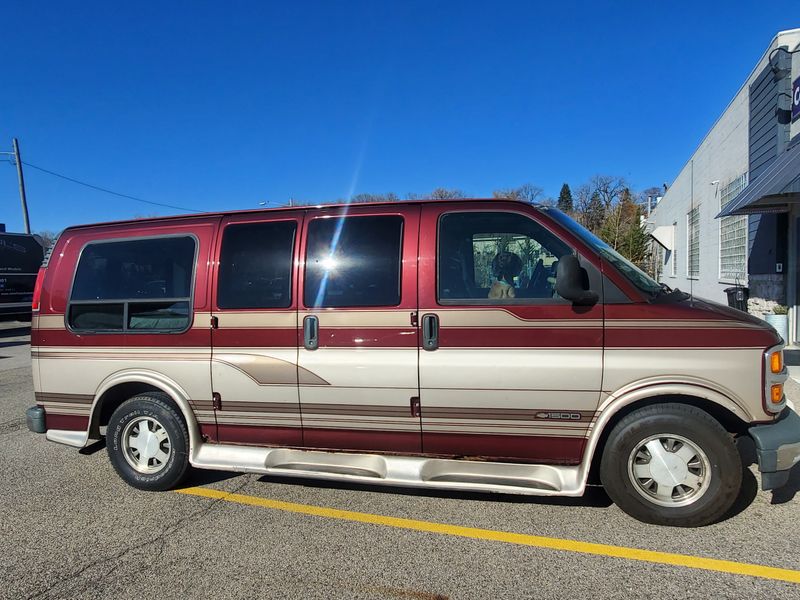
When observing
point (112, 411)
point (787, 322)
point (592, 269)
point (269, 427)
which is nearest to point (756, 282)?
point (787, 322)

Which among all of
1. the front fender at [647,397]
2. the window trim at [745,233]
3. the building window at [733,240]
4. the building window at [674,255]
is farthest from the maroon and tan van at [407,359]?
the building window at [674,255]

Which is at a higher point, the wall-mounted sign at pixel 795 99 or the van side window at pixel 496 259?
the wall-mounted sign at pixel 795 99

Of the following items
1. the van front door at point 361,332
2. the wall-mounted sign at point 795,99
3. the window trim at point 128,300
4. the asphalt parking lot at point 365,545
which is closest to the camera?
the asphalt parking lot at point 365,545

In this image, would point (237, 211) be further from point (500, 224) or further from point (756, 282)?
point (756, 282)

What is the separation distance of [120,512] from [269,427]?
4.05 ft

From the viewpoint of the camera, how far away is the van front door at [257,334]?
12.6 ft

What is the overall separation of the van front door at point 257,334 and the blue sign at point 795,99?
29.3 feet

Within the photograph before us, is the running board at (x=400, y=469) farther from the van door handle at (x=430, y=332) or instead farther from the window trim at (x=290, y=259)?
Answer: the window trim at (x=290, y=259)

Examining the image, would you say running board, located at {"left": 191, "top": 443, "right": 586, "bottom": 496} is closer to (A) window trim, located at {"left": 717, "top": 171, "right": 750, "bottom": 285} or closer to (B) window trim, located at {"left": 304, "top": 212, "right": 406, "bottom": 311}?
(B) window trim, located at {"left": 304, "top": 212, "right": 406, "bottom": 311}

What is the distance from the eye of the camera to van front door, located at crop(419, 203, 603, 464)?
11.0 ft

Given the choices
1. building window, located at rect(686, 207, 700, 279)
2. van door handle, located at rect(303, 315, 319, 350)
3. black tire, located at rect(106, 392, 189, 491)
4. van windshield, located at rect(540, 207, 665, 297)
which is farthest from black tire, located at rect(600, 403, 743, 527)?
building window, located at rect(686, 207, 700, 279)

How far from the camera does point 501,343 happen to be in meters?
3.44

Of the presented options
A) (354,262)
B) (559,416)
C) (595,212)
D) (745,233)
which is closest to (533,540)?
Answer: (559,416)

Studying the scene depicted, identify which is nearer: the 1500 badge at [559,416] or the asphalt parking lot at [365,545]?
the asphalt parking lot at [365,545]
